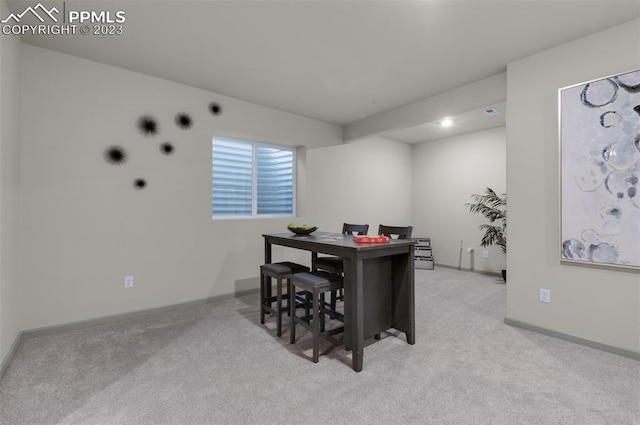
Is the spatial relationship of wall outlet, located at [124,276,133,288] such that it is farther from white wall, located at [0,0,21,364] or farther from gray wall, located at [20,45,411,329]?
white wall, located at [0,0,21,364]

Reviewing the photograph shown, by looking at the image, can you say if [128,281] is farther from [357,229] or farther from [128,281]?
[357,229]

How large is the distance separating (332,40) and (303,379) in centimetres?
256

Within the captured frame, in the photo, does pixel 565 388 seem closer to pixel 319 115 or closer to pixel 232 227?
pixel 232 227

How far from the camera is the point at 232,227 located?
3785mm

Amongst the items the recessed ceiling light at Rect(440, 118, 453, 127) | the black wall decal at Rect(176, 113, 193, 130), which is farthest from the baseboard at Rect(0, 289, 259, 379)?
the recessed ceiling light at Rect(440, 118, 453, 127)

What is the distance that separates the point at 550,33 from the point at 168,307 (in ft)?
14.2

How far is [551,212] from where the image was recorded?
102 inches

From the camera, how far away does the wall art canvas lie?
2197mm

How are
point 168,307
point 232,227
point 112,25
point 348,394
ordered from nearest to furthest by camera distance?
point 348,394 < point 112,25 < point 168,307 < point 232,227

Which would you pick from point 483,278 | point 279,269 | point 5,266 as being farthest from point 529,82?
point 5,266

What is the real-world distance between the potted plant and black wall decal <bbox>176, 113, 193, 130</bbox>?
4313 millimetres

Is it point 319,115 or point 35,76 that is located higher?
point 319,115

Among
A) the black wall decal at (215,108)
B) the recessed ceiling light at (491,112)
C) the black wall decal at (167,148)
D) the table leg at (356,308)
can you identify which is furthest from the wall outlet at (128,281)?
the recessed ceiling light at (491,112)

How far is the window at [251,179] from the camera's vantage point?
387cm
